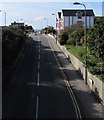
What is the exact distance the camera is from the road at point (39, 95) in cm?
2183

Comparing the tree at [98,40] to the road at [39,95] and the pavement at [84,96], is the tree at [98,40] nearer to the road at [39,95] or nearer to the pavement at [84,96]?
the pavement at [84,96]

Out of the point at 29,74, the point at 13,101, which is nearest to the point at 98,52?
the point at 29,74

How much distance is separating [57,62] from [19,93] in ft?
61.3

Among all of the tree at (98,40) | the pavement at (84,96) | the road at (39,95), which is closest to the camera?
the road at (39,95)

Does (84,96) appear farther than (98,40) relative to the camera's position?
No

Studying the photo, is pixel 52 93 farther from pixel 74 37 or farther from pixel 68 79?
pixel 74 37

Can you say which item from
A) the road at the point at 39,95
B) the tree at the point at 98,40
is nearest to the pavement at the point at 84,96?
the road at the point at 39,95

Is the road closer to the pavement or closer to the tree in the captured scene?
the pavement

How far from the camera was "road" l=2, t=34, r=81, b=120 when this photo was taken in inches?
859

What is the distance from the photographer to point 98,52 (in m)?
34.9

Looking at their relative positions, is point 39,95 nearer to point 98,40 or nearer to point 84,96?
point 84,96

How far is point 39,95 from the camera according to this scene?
88.5ft

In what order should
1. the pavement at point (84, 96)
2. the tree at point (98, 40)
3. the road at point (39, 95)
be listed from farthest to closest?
the tree at point (98, 40) → the pavement at point (84, 96) → the road at point (39, 95)

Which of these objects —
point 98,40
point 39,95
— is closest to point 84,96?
point 39,95
